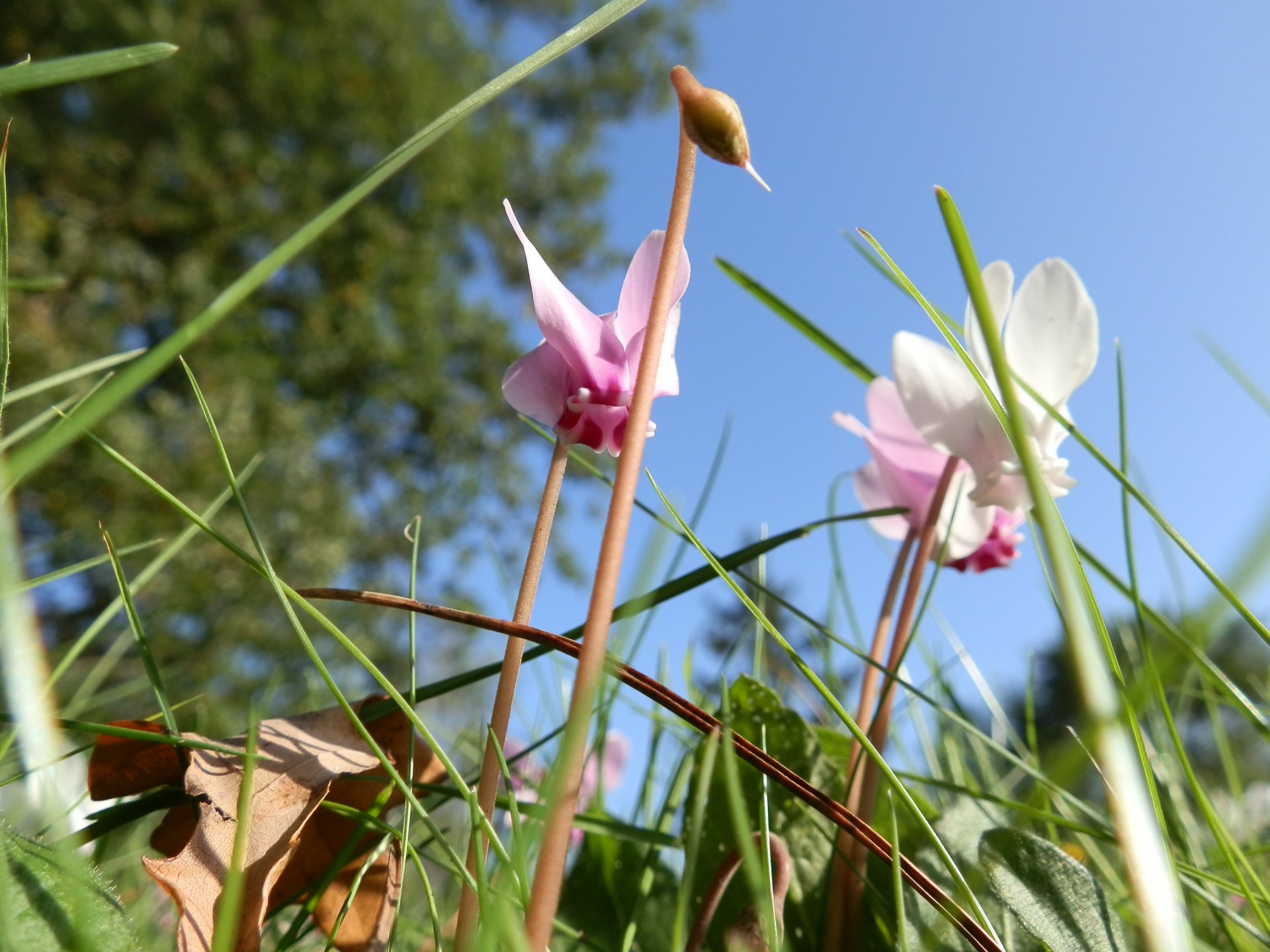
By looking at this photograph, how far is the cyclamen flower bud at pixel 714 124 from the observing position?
0.37 metres

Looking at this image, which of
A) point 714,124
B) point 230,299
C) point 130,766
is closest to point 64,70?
point 230,299

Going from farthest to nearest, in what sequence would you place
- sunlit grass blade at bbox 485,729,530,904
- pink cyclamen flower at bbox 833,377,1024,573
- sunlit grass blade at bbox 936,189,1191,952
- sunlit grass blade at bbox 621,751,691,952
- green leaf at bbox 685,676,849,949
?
pink cyclamen flower at bbox 833,377,1024,573 → green leaf at bbox 685,676,849,949 → sunlit grass blade at bbox 621,751,691,952 → sunlit grass blade at bbox 485,729,530,904 → sunlit grass blade at bbox 936,189,1191,952

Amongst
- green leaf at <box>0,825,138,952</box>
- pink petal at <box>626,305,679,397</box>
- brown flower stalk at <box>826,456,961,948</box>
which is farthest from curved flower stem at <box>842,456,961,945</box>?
green leaf at <box>0,825,138,952</box>

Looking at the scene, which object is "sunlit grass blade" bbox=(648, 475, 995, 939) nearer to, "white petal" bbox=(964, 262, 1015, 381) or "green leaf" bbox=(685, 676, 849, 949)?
"green leaf" bbox=(685, 676, 849, 949)

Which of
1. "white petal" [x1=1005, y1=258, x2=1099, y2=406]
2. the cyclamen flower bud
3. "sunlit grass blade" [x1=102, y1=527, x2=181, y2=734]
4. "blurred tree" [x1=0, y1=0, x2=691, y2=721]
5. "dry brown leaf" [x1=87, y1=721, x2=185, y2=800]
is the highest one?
"white petal" [x1=1005, y1=258, x2=1099, y2=406]

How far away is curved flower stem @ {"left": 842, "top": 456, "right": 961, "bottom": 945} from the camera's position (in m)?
0.53

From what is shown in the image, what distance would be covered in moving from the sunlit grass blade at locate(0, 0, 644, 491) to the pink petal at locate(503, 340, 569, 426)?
16cm

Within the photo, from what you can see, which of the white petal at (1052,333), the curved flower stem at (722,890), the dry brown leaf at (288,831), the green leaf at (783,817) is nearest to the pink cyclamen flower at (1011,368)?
the white petal at (1052,333)

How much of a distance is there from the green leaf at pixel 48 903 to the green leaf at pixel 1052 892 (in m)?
0.38

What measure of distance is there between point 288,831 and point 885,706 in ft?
1.21

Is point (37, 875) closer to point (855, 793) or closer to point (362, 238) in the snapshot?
point (855, 793)

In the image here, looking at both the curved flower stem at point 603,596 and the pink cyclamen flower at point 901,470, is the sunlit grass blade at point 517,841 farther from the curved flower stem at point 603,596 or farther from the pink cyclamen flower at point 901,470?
the pink cyclamen flower at point 901,470

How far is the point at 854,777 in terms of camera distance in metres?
0.50

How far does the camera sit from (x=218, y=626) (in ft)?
15.0
